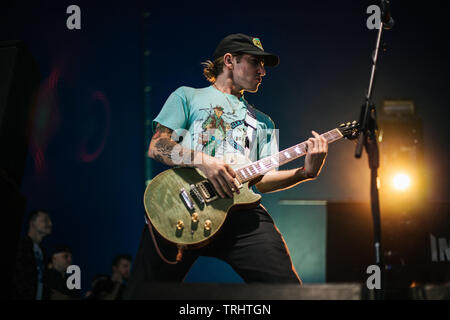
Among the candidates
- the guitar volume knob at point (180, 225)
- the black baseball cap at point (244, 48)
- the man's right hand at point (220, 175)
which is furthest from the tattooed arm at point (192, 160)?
the black baseball cap at point (244, 48)

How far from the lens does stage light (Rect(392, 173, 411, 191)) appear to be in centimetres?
418

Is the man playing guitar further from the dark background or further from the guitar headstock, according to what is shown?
the dark background

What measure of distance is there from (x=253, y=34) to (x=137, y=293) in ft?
11.0

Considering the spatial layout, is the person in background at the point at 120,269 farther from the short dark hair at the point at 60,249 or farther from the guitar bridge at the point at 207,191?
the guitar bridge at the point at 207,191

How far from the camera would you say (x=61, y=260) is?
4.21 m

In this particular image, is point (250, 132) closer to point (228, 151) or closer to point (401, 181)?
point (228, 151)

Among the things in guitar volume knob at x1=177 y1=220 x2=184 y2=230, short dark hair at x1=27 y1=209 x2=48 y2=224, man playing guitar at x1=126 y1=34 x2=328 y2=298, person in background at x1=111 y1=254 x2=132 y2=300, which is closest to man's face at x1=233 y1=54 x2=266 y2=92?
man playing guitar at x1=126 y1=34 x2=328 y2=298

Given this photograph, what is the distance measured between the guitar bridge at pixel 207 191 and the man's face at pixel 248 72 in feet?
2.50

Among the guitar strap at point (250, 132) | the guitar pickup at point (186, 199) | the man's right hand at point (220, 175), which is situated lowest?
the guitar pickup at point (186, 199)

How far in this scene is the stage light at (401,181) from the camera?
13.7 feet

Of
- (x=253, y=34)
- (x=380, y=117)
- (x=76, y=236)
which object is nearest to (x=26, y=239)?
(x=76, y=236)

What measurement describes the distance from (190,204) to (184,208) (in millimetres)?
37
